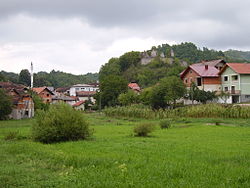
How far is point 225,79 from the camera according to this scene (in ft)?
211

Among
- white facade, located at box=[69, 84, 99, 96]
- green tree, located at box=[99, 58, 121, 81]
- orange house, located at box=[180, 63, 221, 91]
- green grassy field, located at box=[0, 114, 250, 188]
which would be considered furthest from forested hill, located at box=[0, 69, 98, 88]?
green grassy field, located at box=[0, 114, 250, 188]

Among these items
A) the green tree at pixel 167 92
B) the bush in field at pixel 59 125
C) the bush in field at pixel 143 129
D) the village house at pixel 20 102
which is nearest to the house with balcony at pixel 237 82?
the green tree at pixel 167 92

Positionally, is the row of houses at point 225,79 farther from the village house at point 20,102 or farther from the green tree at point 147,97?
the village house at point 20,102

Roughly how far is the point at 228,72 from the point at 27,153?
176 ft

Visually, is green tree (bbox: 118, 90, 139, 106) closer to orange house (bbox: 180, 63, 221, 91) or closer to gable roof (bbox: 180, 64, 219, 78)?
orange house (bbox: 180, 63, 221, 91)

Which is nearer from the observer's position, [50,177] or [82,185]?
[82,185]

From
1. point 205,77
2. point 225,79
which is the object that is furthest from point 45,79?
point 225,79

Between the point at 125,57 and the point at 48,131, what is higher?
the point at 125,57

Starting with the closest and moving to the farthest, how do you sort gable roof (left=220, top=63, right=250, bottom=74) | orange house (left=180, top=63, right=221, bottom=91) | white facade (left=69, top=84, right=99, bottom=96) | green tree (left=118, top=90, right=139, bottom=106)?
gable roof (left=220, top=63, right=250, bottom=74)
orange house (left=180, top=63, right=221, bottom=91)
green tree (left=118, top=90, right=139, bottom=106)
white facade (left=69, top=84, right=99, bottom=96)

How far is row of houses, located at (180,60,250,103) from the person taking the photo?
60.5 m

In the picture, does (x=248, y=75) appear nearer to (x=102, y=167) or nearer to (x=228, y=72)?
(x=228, y=72)

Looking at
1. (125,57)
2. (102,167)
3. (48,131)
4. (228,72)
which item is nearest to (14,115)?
(228,72)

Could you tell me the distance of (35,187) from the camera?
900cm

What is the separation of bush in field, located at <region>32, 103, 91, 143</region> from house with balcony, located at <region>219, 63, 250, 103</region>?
44.4 m
